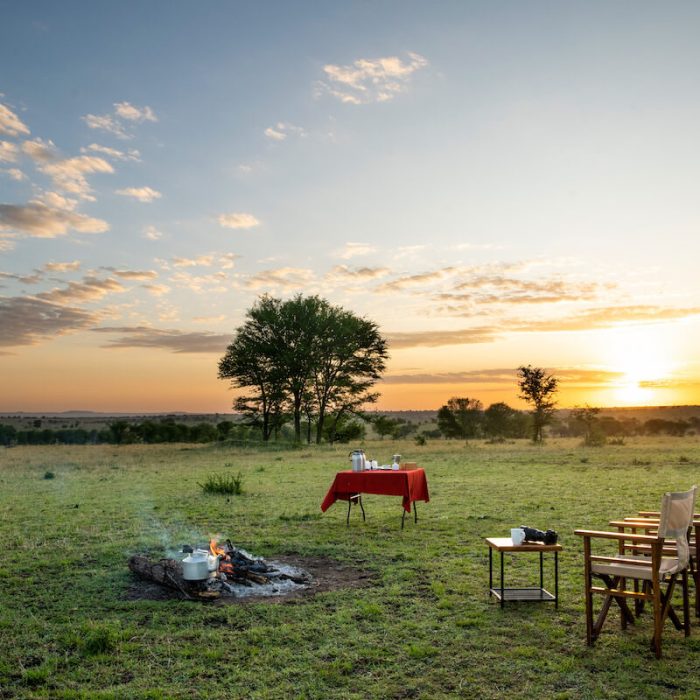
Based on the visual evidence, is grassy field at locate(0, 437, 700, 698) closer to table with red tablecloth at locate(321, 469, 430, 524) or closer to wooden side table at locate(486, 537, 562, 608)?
wooden side table at locate(486, 537, 562, 608)

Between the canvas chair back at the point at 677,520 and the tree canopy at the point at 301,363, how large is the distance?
41.2 meters

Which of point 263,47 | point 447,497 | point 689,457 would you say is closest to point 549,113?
point 263,47

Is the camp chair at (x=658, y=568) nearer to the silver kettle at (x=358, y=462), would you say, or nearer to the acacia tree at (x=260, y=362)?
the silver kettle at (x=358, y=462)

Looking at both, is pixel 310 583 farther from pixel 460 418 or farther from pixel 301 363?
pixel 460 418

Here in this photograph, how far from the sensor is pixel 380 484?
11445 millimetres

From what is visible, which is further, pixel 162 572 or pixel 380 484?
pixel 380 484

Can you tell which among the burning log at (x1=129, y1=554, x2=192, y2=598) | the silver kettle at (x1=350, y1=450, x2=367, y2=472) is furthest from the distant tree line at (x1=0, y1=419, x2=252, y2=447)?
the burning log at (x1=129, y1=554, x2=192, y2=598)

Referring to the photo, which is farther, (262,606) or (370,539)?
(370,539)

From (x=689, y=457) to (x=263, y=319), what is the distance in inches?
1209

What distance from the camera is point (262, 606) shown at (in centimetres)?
706

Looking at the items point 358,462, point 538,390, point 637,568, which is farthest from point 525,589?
point 538,390

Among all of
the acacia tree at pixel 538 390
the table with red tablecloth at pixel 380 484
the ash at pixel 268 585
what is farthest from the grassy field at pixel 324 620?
the acacia tree at pixel 538 390

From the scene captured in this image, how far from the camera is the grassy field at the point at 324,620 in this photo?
5.08 meters

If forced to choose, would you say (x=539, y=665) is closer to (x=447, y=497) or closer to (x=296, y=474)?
(x=447, y=497)
